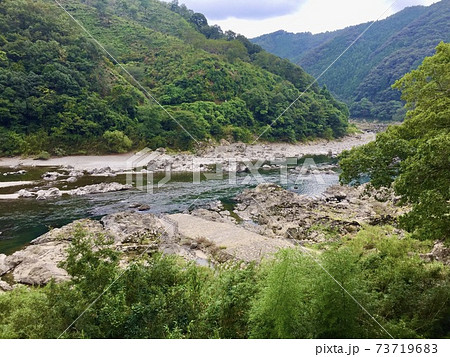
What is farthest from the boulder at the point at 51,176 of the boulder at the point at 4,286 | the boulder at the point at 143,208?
the boulder at the point at 4,286

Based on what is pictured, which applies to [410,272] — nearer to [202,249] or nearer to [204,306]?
[204,306]

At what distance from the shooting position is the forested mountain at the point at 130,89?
28188 millimetres

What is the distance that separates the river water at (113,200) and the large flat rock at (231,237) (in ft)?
6.88

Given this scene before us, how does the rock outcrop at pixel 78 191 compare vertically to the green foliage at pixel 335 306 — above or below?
below

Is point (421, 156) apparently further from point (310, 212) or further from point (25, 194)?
point (25, 194)

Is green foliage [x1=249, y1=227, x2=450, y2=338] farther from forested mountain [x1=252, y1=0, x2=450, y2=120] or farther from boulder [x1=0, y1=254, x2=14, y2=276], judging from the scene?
forested mountain [x1=252, y1=0, x2=450, y2=120]

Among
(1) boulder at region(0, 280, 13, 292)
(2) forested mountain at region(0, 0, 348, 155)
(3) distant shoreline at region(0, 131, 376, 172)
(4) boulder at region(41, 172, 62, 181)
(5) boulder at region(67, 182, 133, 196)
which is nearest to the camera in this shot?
(1) boulder at region(0, 280, 13, 292)

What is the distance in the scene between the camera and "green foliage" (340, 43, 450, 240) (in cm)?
457

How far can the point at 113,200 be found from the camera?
17.0m

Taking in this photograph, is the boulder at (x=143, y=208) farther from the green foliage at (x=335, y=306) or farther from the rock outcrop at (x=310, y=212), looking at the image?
the green foliage at (x=335, y=306)

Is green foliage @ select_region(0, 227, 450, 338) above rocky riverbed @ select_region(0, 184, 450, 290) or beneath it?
above

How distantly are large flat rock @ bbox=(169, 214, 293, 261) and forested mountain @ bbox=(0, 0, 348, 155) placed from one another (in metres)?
15.9

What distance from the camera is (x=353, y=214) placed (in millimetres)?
14680

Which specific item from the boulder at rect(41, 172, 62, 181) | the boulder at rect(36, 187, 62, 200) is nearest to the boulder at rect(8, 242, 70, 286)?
the boulder at rect(36, 187, 62, 200)
